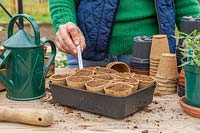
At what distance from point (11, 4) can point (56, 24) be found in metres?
4.17

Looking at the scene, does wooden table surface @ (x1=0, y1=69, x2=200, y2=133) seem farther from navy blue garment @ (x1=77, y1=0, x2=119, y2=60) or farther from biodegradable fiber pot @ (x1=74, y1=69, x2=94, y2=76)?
navy blue garment @ (x1=77, y1=0, x2=119, y2=60)

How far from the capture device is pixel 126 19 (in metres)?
1.64

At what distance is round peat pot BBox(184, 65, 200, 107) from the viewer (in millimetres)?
1084

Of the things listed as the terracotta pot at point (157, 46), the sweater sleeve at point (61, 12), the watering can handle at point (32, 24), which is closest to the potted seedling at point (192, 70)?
the terracotta pot at point (157, 46)

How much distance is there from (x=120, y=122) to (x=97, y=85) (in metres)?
0.12

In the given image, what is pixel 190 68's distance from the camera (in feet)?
3.59

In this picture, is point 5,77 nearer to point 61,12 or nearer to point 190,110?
point 61,12

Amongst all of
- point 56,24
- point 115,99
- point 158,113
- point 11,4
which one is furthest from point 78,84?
point 11,4

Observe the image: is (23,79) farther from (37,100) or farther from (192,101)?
(192,101)

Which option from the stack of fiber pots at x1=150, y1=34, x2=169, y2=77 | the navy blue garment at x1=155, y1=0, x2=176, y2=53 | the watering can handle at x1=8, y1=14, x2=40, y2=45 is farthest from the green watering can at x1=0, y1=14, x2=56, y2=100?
the navy blue garment at x1=155, y1=0, x2=176, y2=53

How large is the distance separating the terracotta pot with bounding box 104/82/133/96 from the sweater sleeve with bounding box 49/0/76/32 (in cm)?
53

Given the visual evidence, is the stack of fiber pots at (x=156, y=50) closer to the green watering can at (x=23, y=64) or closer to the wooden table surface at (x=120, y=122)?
the wooden table surface at (x=120, y=122)

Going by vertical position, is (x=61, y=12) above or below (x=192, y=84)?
above

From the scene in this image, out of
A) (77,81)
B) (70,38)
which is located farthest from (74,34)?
(77,81)
